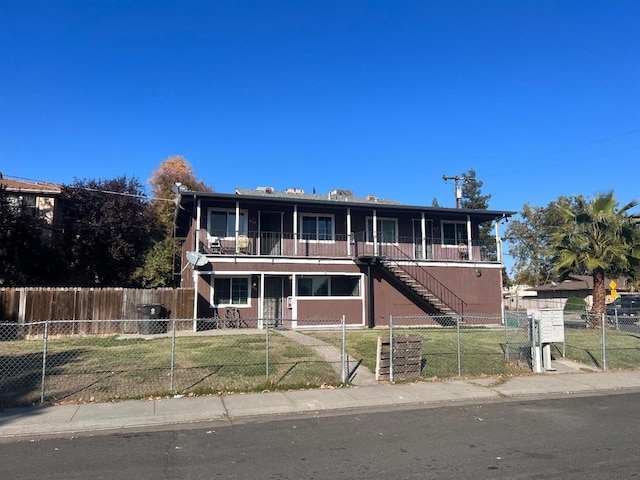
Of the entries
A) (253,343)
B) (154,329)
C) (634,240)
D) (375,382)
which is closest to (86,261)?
(154,329)

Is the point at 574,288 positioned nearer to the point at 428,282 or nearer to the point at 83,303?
the point at 428,282

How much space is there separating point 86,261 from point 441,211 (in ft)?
70.1

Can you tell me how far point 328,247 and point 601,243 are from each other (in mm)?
12425

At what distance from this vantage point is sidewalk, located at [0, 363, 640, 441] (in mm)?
7453

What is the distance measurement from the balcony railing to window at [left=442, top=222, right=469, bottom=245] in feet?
0.35

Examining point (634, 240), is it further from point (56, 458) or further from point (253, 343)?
point (56, 458)

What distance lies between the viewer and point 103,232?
30.6 m

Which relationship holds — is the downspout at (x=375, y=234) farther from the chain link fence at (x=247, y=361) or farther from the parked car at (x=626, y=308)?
the parked car at (x=626, y=308)

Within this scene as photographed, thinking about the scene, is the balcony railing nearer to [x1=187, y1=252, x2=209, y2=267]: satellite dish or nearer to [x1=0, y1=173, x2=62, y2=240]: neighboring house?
[x1=187, y1=252, x2=209, y2=267]: satellite dish

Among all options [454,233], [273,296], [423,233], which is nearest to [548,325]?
[423,233]

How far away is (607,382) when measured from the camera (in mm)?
10875

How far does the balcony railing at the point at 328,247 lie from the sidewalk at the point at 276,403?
44.4ft

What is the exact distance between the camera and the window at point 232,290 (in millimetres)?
22734

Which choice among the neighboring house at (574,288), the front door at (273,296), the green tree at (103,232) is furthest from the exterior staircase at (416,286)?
the neighboring house at (574,288)
